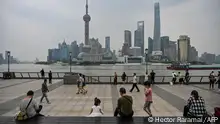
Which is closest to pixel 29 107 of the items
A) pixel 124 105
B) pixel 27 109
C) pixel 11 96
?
pixel 27 109

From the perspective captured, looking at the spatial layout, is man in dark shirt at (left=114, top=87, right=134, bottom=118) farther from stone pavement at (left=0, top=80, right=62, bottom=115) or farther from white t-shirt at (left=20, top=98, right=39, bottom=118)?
stone pavement at (left=0, top=80, right=62, bottom=115)

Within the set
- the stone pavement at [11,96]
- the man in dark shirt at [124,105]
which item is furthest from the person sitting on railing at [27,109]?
the stone pavement at [11,96]

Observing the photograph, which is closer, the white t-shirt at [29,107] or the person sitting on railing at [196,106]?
the person sitting on railing at [196,106]

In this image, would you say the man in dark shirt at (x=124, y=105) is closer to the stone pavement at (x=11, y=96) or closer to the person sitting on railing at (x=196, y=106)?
the person sitting on railing at (x=196, y=106)

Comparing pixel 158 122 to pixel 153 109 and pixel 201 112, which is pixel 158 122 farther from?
pixel 153 109

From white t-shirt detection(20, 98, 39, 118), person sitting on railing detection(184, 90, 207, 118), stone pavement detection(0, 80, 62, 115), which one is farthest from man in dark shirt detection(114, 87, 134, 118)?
stone pavement detection(0, 80, 62, 115)

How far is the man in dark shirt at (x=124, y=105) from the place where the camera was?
5.78 meters

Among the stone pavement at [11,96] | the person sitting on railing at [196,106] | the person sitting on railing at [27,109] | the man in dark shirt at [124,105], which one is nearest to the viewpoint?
the person sitting on railing at [196,106]

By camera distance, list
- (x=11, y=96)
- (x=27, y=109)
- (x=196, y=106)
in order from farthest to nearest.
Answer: (x=11, y=96) < (x=27, y=109) < (x=196, y=106)

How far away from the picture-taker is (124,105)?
578 cm

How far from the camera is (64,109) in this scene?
9836mm

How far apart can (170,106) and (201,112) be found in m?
5.32

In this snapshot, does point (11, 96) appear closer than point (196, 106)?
No

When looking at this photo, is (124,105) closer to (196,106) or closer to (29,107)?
(196,106)
